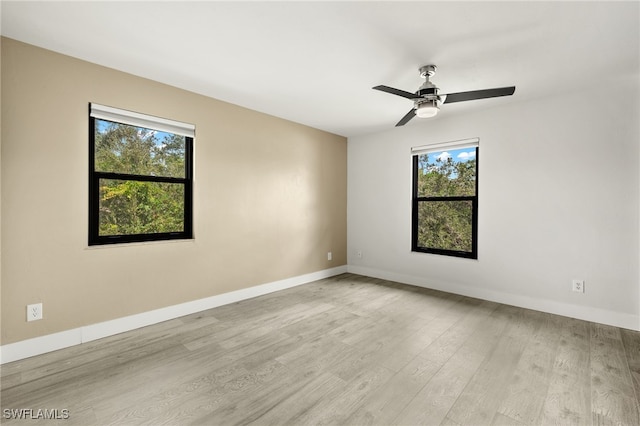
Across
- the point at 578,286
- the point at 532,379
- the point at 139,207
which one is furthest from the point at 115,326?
the point at 578,286

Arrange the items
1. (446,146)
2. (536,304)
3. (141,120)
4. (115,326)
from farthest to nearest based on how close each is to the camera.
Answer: (446,146), (536,304), (141,120), (115,326)

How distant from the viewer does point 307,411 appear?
1733 millimetres

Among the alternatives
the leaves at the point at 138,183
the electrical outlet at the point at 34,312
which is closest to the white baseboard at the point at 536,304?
the leaves at the point at 138,183

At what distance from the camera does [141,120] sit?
2.90 metres

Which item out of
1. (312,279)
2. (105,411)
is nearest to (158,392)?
(105,411)

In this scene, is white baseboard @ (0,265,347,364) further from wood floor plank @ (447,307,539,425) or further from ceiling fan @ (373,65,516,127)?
ceiling fan @ (373,65,516,127)

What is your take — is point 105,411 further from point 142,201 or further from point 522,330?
point 522,330

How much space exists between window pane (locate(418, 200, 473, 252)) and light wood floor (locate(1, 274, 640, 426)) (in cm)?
116

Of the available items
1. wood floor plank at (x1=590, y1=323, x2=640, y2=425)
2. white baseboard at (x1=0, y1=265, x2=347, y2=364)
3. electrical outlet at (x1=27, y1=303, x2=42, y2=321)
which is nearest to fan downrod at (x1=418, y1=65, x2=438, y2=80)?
wood floor plank at (x1=590, y1=323, x2=640, y2=425)

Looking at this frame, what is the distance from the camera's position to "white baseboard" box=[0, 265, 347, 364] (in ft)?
7.55

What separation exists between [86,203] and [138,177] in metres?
0.51

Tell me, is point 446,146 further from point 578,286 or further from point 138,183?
point 138,183

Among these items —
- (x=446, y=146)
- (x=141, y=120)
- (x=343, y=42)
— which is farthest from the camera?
(x=446, y=146)

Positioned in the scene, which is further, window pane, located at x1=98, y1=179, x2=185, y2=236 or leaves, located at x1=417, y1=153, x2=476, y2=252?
leaves, located at x1=417, y1=153, x2=476, y2=252
